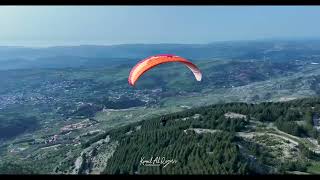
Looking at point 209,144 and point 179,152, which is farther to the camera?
point 179,152

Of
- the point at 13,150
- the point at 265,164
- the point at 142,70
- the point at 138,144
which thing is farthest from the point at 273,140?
the point at 13,150

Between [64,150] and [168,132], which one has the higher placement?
[168,132]

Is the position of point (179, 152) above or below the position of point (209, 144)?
below

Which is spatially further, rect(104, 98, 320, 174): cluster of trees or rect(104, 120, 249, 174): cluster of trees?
rect(104, 98, 320, 174): cluster of trees

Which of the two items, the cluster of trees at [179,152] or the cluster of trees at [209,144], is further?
the cluster of trees at [209,144]

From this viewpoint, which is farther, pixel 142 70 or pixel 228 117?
pixel 228 117
